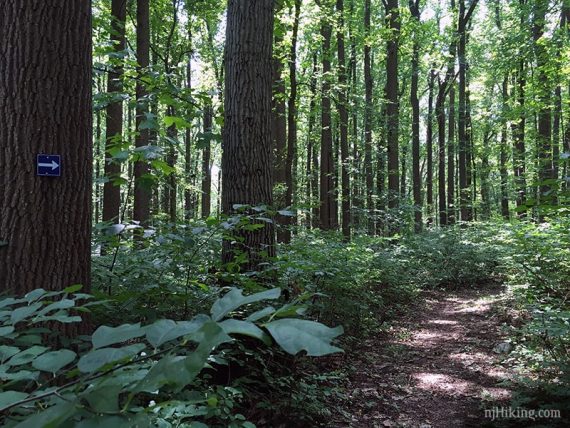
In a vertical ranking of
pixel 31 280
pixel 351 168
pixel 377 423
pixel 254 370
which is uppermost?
pixel 351 168

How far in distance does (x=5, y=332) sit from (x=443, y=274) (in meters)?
11.7

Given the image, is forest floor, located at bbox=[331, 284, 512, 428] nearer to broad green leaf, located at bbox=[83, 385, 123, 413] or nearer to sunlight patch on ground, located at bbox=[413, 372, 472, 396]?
sunlight patch on ground, located at bbox=[413, 372, 472, 396]

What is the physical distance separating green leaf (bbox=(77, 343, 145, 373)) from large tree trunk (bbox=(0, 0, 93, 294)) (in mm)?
2197

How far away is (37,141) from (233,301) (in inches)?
99.1

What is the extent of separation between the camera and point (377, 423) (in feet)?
12.7

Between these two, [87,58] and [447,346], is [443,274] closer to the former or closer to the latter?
[447,346]

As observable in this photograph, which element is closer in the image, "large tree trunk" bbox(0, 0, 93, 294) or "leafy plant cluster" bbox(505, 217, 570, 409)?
"large tree trunk" bbox(0, 0, 93, 294)

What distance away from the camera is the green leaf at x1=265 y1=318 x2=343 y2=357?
71 cm

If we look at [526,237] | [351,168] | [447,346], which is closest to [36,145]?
[447,346]

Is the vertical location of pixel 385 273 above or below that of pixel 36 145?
below

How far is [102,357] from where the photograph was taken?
84 centimetres

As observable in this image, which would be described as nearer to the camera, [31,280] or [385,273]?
[31,280]

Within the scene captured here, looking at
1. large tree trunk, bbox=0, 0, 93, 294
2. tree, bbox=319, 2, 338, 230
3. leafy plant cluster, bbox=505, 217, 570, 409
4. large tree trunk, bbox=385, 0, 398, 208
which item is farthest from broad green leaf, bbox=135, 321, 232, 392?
large tree trunk, bbox=385, 0, 398, 208

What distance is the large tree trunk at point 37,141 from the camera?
105 inches
